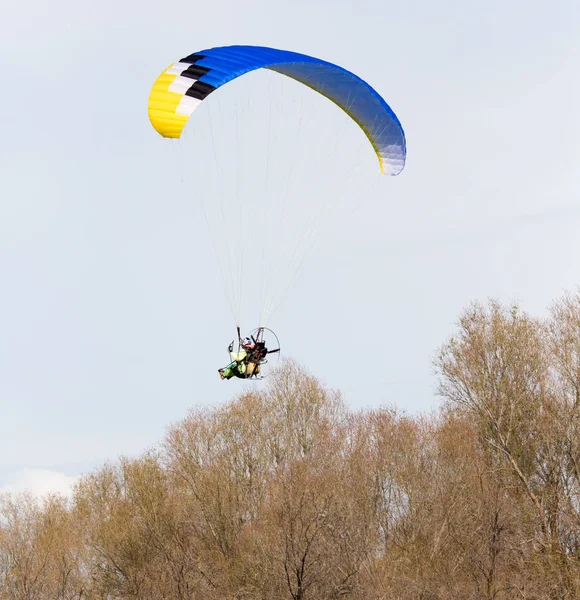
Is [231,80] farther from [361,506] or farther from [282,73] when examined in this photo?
[361,506]

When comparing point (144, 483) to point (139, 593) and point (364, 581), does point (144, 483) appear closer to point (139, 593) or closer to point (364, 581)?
point (139, 593)

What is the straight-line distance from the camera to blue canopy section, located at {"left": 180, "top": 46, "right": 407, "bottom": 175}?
590 inches

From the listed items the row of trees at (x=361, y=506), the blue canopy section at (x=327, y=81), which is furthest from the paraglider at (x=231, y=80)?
the row of trees at (x=361, y=506)

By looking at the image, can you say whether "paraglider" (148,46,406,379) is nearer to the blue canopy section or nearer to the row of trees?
the blue canopy section

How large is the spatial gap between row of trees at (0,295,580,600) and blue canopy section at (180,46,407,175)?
396 inches

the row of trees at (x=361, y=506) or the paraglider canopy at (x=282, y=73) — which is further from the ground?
the paraglider canopy at (x=282, y=73)

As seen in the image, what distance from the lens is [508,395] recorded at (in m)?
26.4

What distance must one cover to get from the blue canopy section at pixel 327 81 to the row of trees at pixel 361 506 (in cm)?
1005

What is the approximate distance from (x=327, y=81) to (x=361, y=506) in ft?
49.6

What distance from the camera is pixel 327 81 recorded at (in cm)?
1819

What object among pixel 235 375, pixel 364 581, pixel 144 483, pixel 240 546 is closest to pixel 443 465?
pixel 364 581

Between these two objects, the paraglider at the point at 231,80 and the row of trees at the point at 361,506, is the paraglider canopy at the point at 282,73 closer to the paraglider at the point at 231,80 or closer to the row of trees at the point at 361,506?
the paraglider at the point at 231,80

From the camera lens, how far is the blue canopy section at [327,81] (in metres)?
15.0

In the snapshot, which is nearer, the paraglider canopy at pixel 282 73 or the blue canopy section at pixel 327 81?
the paraglider canopy at pixel 282 73
